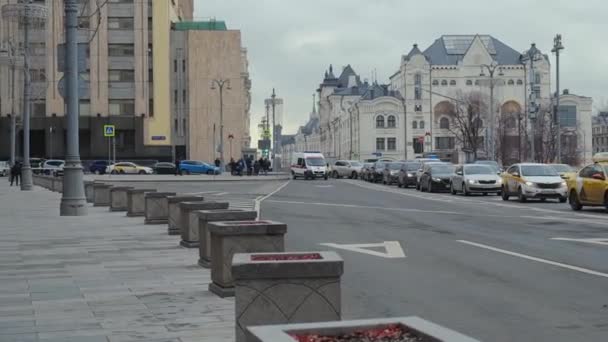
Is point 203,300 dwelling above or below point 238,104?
below

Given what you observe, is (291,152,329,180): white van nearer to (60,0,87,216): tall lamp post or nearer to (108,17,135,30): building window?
(108,17,135,30): building window

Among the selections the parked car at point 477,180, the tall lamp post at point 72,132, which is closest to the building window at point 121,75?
the parked car at point 477,180

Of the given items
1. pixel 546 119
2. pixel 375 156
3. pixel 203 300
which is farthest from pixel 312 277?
pixel 375 156

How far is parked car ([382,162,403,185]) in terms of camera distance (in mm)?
56344

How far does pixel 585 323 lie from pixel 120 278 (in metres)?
5.85

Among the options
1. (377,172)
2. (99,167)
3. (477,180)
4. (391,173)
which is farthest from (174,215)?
(99,167)

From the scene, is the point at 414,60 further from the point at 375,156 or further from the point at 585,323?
the point at 585,323

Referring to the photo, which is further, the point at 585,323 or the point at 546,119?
the point at 546,119

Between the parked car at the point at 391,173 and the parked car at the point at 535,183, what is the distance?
22094 millimetres

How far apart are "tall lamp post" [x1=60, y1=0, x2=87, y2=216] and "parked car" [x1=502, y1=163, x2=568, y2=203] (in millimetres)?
16577

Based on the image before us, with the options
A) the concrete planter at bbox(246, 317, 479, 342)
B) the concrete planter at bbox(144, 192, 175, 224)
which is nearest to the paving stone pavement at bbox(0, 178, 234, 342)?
the concrete planter at bbox(144, 192, 175, 224)

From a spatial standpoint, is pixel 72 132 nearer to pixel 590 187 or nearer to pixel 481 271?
pixel 481 271

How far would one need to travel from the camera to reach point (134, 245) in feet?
49.7

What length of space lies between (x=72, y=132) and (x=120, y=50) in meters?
64.4
